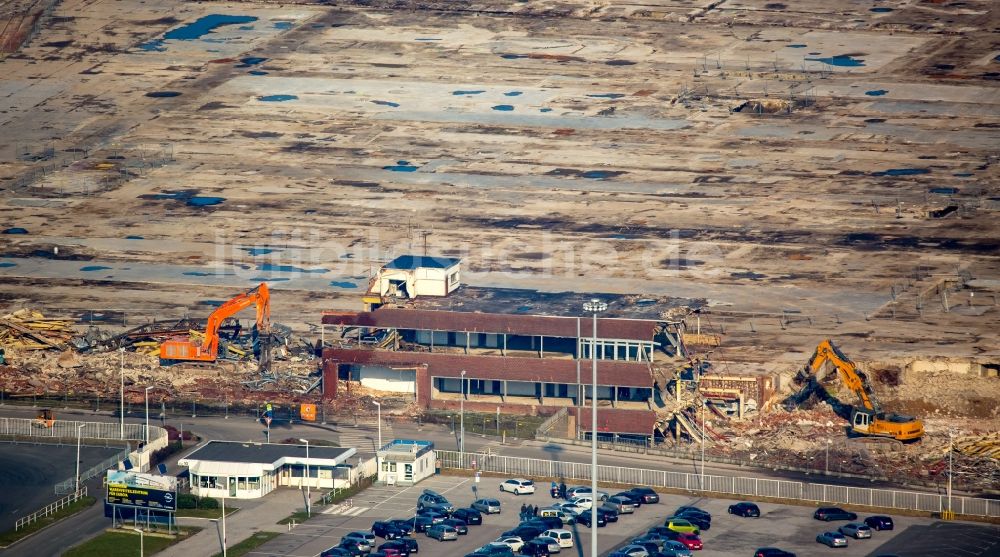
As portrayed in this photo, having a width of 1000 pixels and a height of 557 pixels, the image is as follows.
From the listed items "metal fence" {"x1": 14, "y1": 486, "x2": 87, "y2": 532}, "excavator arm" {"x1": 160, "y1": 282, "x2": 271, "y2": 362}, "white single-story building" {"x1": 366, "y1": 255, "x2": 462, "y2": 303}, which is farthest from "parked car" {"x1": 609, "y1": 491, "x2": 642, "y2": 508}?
"white single-story building" {"x1": 366, "y1": 255, "x2": 462, "y2": 303}

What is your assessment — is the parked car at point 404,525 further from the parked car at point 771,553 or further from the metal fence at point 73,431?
the metal fence at point 73,431

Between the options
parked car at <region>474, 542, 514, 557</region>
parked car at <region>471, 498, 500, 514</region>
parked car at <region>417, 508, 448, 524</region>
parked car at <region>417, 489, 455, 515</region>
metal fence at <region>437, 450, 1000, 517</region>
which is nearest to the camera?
parked car at <region>474, 542, 514, 557</region>

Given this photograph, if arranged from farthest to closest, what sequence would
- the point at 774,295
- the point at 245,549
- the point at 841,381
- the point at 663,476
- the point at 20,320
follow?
the point at 774,295 → the point at 20,320 → the point at 841,381 → the point at 663,476 → the point at 245,549

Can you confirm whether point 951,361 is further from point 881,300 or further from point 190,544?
point 190,544

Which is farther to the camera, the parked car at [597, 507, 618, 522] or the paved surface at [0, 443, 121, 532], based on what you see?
the paved surface at [0, 443, 121, 532]

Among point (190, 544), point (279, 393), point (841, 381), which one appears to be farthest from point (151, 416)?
point (841, 381)

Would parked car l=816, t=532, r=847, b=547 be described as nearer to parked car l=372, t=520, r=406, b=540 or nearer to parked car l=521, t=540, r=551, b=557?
parked car l=521, t=540, r=551, b=557

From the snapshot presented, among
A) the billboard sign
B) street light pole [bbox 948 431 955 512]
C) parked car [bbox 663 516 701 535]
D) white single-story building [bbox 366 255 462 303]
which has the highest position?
white single-story building [bbox 366 255 462 303]

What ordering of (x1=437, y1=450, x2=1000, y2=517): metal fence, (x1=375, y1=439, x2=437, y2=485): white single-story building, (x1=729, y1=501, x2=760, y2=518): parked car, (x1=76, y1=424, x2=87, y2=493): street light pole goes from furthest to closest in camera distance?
1. (x1=76, y1=424, x2=87, y2=493): street light pole
2. (x1=375, y1=439, x2=437, y2=485): white single-story building
3. (x1=437, y1=450, x2=1000, y2=517): metal fence
4. (x1=729, y1=501, x2=760, y2=518): parked car
